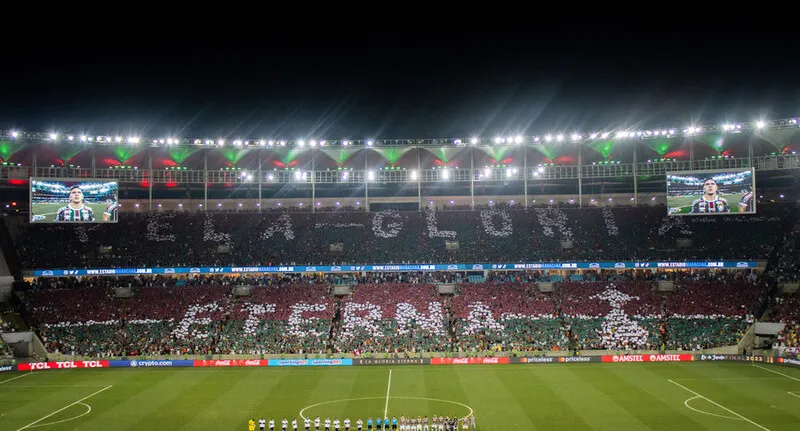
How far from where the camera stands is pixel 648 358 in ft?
163

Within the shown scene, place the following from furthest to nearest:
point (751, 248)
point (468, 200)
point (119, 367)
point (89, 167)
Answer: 1. point (468, 200)
2. point (89, 167)
3. point (751, 248)
4. point (119, 367)

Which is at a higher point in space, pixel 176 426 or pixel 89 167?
pixel 89 167

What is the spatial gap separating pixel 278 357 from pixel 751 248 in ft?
148

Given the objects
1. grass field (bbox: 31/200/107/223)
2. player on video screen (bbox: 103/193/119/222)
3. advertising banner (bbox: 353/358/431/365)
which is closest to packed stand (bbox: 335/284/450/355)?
advertising banner (bbox: 353/358/431/365)

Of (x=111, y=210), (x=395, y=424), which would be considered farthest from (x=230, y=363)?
(x=395, y=424)

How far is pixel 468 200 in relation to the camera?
81.9 metres

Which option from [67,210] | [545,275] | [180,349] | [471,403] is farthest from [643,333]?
[67,210]

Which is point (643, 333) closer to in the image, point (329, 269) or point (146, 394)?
point (329, 269)

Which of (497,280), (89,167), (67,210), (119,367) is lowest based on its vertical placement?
(119,367)

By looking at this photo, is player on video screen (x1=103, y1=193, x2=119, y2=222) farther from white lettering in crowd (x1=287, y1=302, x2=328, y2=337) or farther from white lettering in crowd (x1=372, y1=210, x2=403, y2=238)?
white lettering in crowd (x1=372, y1=210, x2=403, y2=238)

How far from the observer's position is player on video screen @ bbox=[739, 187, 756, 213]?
57062 millimetres

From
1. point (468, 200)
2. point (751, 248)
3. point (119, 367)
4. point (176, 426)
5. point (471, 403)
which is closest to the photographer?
point (176, 426)

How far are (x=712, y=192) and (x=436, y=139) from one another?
94.0ft

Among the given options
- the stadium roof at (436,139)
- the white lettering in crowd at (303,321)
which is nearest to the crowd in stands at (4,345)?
the stadium roof at (436,139)
